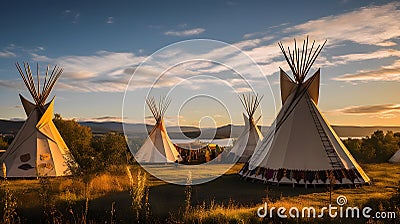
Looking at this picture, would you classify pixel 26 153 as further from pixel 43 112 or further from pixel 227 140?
pixel 227 140

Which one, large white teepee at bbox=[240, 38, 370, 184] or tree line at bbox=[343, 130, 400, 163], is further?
tree line at bbox=[343, 130, 400, 163]

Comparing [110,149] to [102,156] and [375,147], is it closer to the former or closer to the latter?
[102,156]

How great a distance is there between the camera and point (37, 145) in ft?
46.2

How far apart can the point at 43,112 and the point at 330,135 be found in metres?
11.4

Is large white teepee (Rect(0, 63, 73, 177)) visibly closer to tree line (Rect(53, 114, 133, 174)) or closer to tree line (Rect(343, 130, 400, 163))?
tree line (Rect(53, 114, 133, 174))

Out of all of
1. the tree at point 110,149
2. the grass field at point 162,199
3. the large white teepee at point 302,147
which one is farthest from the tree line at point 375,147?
the tree at point 110,149

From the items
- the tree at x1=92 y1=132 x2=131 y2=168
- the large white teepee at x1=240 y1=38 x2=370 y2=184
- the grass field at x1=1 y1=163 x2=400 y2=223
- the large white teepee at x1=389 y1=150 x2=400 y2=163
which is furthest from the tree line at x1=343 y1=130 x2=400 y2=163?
the tree at x1=92 y1=132 x2=131 y2=168

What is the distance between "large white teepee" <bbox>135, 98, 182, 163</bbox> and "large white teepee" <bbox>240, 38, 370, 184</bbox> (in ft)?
25.4

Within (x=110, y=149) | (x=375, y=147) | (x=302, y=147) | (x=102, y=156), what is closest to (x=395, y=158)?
(x=375, y=147)

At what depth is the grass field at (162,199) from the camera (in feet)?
20.7

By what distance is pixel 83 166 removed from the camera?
40.9 ft

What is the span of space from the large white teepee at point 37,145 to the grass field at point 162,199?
98 centimetres

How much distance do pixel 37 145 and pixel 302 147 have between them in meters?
10.2

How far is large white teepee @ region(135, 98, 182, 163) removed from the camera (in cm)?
1967
